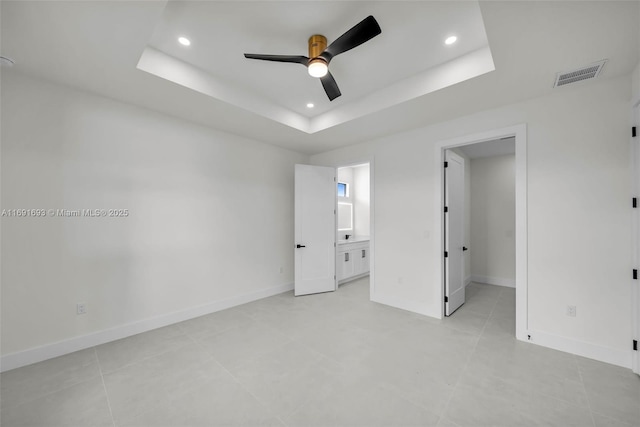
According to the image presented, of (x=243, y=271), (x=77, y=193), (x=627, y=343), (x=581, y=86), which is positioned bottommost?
(x=627, y=343)

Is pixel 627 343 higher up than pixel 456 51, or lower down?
lower down

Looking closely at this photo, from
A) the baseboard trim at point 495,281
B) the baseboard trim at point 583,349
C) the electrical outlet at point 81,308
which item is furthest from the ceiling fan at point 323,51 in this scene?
the baseboard trim at point 495,281

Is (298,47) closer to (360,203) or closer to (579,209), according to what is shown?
(579,209)

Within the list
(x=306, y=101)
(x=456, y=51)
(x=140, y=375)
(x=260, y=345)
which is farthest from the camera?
(x=306, y=101)

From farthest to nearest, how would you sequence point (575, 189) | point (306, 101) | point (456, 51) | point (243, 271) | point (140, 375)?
point (243, 271) → point (306, 101) → point (575, 189) → point (456, 51) → point (140, 375)

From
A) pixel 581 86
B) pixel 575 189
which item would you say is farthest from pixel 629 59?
pixel 575 189

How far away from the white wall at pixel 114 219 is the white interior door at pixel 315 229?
755 millimetres

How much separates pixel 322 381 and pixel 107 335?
8.36ft

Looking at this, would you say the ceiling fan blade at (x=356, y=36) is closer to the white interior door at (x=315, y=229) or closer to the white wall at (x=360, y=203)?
the white interior door at (x=315, y=229)

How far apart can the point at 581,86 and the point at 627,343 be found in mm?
2516

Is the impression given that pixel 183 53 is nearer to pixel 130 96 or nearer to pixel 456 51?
A: pixel 130 96

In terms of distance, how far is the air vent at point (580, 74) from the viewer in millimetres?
2201

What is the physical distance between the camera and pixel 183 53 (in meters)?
2.47

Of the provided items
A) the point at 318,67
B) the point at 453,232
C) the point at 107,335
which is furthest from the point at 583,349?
the point at 107,335
